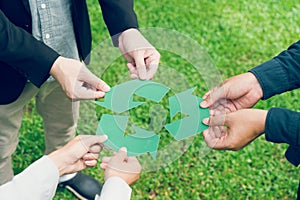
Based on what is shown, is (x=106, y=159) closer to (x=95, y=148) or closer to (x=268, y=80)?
(x=95, y=148)

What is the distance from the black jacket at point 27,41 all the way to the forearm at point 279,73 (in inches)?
16.5

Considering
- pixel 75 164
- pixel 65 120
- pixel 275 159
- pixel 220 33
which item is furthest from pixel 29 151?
pixel 220 33

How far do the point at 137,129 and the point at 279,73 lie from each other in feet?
1.55

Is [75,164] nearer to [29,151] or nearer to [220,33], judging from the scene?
[29,151]

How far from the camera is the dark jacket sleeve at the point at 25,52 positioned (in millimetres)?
1425

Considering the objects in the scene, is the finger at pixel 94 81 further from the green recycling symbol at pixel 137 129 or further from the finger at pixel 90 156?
the finger at pixel 90 156

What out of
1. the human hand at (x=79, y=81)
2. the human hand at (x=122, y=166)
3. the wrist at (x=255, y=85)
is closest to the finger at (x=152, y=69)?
the human hand at (x=79, y=81)

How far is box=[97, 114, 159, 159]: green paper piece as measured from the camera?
4.59 ft

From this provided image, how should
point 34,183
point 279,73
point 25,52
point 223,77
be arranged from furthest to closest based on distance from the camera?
point 223,77 < point 279,73 < point 25,52 < point 34,183

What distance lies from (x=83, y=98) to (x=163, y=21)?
169 cm

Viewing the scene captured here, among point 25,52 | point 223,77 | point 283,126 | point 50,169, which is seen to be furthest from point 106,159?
point 223,77

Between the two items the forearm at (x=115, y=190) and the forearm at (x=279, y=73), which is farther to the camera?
the forearm at (x=279, y=73)

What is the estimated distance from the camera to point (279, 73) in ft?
5.24

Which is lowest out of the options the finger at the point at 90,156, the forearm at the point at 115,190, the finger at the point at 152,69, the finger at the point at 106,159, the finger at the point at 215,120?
the forearm at the point at 115,190
